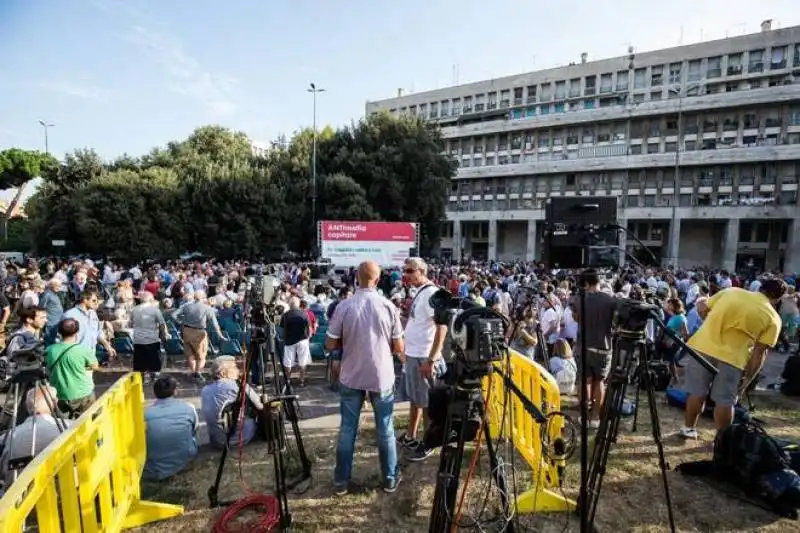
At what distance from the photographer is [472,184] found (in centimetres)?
4625

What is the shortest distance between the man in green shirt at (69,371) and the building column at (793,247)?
42079 mm

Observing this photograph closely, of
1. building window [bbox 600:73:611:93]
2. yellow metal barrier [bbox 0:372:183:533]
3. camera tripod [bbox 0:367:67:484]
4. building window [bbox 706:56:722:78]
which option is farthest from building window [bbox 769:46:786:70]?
camera tripod [bbox 0:367:67:484]

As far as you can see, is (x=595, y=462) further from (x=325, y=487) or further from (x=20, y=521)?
(x=20, y=521)

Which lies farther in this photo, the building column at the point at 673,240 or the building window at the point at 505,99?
the building window at the point at 505,99

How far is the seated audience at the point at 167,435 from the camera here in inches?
161

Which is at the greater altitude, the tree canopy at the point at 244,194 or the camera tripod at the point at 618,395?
the tree canopy at the point at 244,194

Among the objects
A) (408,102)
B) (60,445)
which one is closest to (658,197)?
(408,102)

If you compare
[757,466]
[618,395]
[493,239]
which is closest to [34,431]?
[618,395]

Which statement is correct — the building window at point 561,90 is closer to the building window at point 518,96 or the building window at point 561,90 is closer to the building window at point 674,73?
the building window at point 518,96

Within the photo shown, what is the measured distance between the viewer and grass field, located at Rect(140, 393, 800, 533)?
3.37 metres

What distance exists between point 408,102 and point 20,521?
56.5m

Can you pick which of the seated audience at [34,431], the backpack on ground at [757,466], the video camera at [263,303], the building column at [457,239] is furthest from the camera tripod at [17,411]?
the building column at [457,239]

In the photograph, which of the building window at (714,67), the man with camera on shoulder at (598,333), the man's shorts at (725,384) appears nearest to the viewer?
the man's shorts at (725,384)

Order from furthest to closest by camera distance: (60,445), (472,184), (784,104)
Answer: (472,184)
(784,104)
(60,445)
